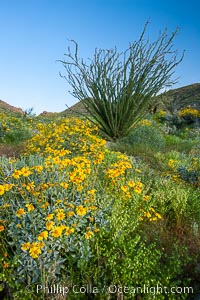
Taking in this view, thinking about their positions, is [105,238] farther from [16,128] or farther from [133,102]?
[16,128]

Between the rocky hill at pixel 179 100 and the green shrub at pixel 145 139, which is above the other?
the rocky hill at pixel 179 100

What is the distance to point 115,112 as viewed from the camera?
10.3 meters

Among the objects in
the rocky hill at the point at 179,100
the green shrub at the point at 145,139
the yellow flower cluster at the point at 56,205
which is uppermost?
the rocky hill at the point at 179,100

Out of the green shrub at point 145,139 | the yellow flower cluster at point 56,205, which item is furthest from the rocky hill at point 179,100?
the yellow flower cluster at point 56,205

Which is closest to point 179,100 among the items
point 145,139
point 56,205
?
point 145,139

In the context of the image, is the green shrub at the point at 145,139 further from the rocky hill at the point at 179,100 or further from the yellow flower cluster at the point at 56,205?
the rocky hill at the point at 179,100

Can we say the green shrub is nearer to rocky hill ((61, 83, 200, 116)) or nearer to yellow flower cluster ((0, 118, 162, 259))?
yellow flower cluster ((0, 118, 162, 259))

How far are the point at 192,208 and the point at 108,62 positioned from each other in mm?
6827

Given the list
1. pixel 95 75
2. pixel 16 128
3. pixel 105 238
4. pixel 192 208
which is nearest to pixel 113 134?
pixel 95 75

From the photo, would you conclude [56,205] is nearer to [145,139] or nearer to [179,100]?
[145,139]

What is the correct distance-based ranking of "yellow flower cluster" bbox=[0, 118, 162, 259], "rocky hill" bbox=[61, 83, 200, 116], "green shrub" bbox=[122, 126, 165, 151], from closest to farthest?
1. "yellow flower cluster" bbox=[0, 118, 162, 259]
2. "green shrub" bbox=[122, 126, 165, 151]
3. "rocky hill" bbox=[61, 83, 200, 116]

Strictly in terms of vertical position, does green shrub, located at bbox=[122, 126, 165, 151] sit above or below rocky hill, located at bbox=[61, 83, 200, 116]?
below

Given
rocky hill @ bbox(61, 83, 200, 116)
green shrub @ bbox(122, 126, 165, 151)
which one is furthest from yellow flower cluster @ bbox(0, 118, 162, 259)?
rocky hill @ bbox(61, 83, 200, 116)

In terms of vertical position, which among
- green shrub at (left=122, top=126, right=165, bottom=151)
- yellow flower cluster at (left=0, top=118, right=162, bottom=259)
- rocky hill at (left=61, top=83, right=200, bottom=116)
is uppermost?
rocky hill at (left=61, top=83, right=200, bottom=116)
